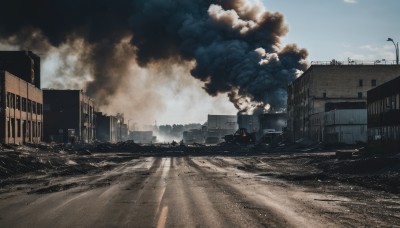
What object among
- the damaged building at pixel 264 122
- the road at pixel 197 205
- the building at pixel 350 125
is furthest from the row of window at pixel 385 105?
the damaged building at pixel 264 122

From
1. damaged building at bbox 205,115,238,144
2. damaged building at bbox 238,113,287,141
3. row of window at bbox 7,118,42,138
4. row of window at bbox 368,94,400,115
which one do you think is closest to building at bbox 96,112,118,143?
damaged building at bbox 205,115,238,144

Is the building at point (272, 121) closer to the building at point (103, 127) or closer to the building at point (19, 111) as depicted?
the building at point (19, 111)

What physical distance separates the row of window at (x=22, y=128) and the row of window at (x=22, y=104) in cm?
171

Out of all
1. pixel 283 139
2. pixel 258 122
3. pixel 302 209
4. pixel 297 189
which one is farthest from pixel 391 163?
pixel 258 122

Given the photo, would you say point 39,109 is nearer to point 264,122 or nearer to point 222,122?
point 264,122

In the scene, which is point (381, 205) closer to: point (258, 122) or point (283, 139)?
point (283, 139)

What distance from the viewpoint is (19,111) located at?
69.1 m

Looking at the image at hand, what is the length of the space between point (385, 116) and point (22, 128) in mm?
46592

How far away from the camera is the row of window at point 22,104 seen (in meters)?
64.5

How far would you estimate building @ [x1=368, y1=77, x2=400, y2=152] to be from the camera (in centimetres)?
4156

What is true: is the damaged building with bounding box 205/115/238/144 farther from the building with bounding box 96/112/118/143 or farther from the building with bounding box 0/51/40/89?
the building with bounding box 0/51/40/89

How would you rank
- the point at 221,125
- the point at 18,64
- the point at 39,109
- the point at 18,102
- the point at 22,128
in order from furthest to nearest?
the point at 221,125 → the point at 18,64 → the point at 39,109 → the point at 22,128 → the point at 18,102

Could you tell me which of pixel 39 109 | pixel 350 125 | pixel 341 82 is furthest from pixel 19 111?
pixel 341 82

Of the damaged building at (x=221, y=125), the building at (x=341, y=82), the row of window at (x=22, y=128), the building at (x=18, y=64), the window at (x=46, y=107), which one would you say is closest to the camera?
the row of window at (x=22, y=128)
